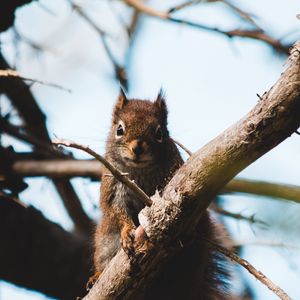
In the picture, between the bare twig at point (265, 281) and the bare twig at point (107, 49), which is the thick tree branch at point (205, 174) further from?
the bare twig at point (107, 49)

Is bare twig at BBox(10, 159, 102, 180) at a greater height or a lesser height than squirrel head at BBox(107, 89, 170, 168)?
lesser

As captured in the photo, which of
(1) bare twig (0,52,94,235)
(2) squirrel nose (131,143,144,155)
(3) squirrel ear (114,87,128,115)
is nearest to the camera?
(2) squirrel nose (131,143,144,155)

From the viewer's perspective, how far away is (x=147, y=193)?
305 cm

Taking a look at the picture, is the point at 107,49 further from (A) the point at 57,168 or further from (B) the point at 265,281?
(B) the point at 265,281

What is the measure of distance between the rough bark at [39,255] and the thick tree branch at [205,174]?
1280 mm

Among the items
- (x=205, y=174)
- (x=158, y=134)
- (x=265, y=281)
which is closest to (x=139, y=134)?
(x=158, y=134)

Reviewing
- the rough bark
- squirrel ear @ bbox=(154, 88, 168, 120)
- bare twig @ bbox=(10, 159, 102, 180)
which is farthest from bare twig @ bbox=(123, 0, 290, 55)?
the rough bark

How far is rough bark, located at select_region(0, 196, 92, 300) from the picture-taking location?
11.8ft

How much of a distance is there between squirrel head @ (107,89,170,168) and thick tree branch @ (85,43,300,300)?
0.64 metres

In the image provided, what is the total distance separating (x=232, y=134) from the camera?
5.95ft

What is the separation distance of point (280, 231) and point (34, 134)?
131 inches

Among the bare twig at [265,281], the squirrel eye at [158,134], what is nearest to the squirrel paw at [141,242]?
the bare twig at [265,281]

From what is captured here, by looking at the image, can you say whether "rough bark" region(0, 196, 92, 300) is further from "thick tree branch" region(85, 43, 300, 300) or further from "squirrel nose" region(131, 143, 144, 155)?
"thick tree branch" region(85, 43, 300, 300)

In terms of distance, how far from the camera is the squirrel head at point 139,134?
110 inches
